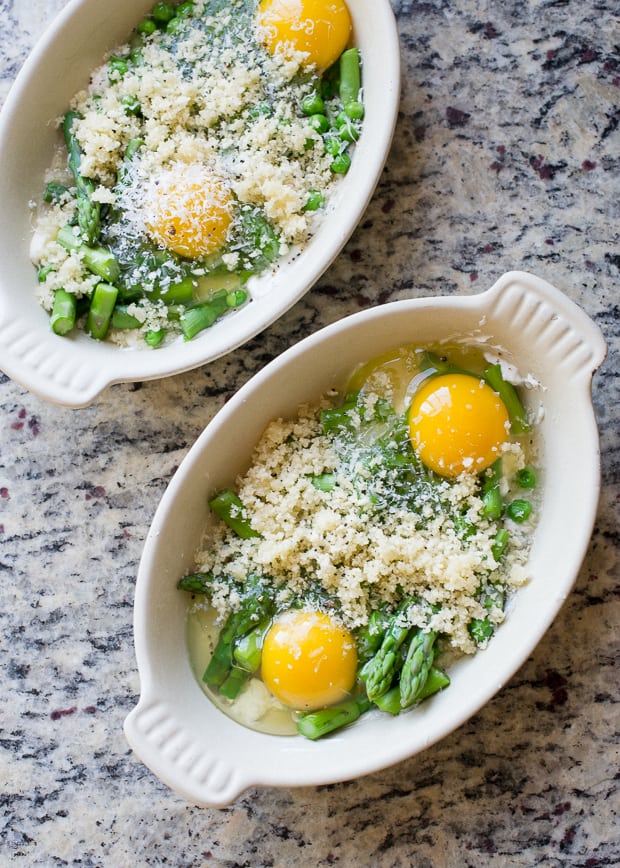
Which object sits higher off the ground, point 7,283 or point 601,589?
point 7,283

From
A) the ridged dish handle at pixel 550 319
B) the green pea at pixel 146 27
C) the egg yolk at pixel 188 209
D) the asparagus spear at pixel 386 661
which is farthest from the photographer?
the green pea at pixel 146 27

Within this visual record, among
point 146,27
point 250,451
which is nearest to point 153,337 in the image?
point 250,451

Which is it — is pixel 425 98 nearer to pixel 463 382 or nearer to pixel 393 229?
pixel 393 229

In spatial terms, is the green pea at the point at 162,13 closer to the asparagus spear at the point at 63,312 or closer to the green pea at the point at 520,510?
the asparagus spear at the point at 63,312

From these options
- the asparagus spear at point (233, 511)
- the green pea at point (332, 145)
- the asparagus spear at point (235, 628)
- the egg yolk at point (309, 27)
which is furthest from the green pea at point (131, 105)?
the asparagus spear at point (235, 628)

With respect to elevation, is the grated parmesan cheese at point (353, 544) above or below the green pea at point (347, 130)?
below

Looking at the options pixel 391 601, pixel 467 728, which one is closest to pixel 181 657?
pixel 391 601
